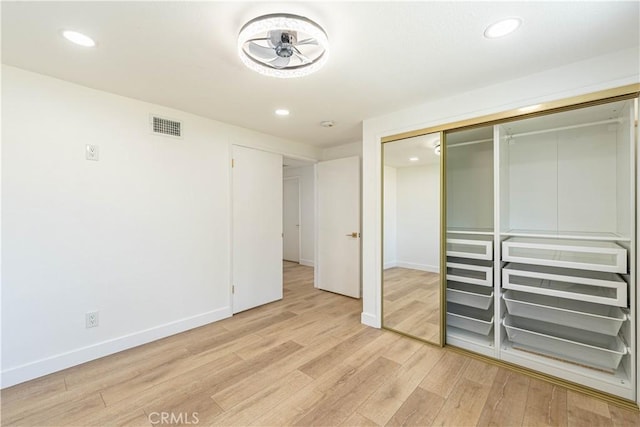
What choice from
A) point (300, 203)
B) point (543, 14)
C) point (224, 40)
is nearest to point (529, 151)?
point (543, 14)

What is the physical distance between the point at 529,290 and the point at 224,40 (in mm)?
2984

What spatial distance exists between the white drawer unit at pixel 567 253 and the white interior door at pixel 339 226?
2039 millimetres

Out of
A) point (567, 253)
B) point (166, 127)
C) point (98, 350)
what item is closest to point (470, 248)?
point (567, 253)

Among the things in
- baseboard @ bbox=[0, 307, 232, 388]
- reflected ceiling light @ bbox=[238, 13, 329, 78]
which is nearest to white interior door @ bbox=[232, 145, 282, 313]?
baseboard @ bbox=[0, 307, 232, 388]

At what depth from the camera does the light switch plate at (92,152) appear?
2367 mm

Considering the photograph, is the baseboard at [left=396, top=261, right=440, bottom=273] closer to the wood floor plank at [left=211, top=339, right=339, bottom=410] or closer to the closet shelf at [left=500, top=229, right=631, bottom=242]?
the closet shelf at [left=500, top=229, right=631, bottom=242]

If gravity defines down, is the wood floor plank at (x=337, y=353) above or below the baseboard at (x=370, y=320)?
below

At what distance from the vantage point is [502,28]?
1586 millimetres

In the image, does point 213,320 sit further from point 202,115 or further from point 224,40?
point 224,40

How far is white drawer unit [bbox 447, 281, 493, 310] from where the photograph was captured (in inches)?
99.8

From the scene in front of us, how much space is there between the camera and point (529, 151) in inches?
105

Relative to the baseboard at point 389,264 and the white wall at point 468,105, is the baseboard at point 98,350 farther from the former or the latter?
the baseboard at point 389,264

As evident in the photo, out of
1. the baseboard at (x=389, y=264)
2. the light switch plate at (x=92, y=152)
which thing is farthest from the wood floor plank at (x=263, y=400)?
the light switch plate at (x=92, y=152)

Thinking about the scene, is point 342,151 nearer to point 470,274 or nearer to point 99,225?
point 470,274
